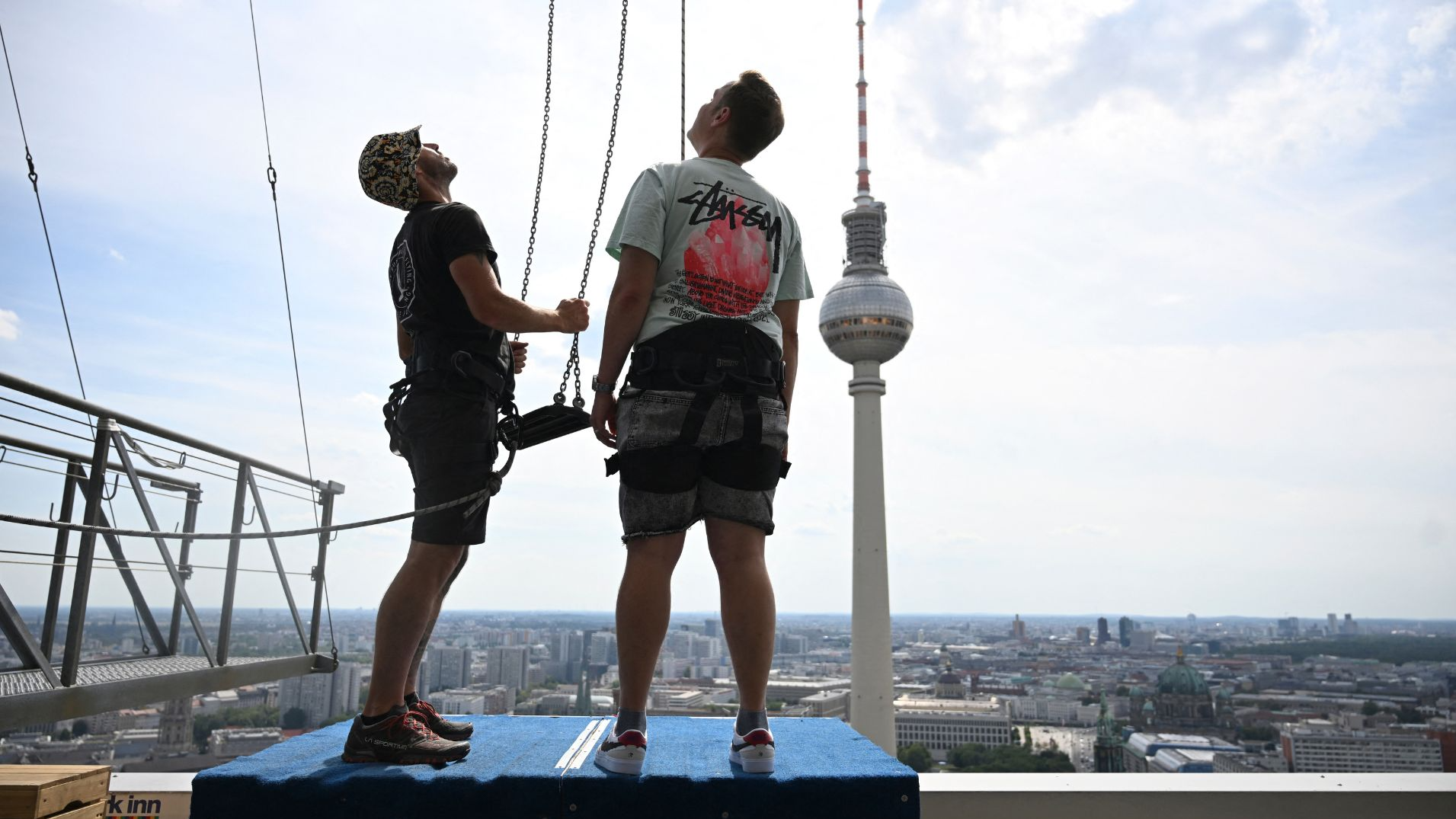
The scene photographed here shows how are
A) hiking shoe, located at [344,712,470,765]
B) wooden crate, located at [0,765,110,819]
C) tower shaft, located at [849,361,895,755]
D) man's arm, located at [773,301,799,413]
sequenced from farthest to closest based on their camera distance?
tower shaft, located at [849,361,895,755], man's arm, located at [773,301,799,413], hiking shoe, located at [344,712,470,765], wooden crate, located at [0,765,110,819]

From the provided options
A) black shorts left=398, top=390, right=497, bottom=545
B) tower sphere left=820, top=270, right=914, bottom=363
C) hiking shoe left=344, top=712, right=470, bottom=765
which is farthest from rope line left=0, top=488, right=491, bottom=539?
tower sphere left=820, top=270, right=914, bottom=363

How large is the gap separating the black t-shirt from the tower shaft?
55.0 m

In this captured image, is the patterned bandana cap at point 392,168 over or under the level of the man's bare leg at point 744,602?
over

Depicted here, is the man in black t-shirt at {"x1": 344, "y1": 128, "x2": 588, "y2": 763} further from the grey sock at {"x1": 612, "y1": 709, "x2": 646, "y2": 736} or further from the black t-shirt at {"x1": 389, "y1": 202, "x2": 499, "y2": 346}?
the grey sock at {"x1": 612, "y1": 709, "x2": 646, "y2": 736}

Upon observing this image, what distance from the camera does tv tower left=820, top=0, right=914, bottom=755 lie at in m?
52.8

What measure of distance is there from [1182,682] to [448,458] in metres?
68.5

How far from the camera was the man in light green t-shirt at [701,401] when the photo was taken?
1.82 metres

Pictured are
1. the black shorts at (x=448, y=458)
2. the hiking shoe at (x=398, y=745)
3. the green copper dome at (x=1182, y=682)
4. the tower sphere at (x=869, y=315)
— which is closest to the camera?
the hiking shoe at (x=398, y=745)

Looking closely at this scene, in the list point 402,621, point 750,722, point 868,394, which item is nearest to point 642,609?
point 750,722

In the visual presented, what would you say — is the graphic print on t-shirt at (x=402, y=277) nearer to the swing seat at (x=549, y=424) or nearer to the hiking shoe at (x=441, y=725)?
the swing seat at (x=549, y=424)

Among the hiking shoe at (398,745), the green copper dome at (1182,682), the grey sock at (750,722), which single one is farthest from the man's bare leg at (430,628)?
the green copper dome at (1182,682)

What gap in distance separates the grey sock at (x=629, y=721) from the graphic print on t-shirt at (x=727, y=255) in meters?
0.87

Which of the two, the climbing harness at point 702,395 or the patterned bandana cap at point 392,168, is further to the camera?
the patterned bandana cap at point 392,168

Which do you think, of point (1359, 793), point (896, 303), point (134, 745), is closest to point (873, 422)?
point (896, 303)
